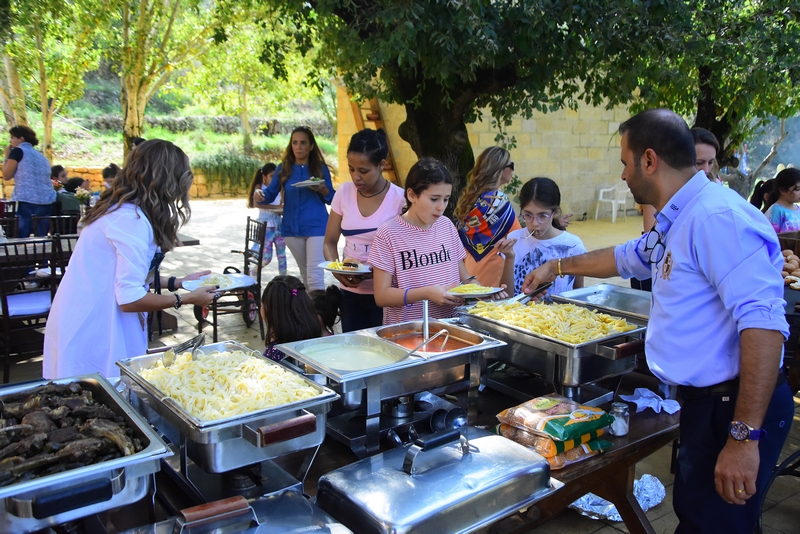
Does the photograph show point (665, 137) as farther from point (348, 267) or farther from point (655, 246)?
point (348, 267)

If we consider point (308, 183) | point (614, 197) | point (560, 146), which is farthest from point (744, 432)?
point (614, 197)

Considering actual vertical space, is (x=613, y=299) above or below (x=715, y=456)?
above

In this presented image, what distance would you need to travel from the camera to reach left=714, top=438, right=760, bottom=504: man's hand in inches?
64.7

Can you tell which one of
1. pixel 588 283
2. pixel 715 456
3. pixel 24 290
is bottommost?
pixel 588 283

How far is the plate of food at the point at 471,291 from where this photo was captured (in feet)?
8.36

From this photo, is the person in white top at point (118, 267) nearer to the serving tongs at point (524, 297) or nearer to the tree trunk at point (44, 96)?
the serving tongs at point (524, 297)

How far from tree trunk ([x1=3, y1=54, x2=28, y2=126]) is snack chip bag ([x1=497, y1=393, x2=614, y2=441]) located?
12.3m

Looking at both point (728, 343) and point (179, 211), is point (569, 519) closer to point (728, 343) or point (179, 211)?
point (728, 343)

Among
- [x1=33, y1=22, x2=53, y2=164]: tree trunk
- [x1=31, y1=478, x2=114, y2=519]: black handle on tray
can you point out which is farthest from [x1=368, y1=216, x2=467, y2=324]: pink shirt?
[x1=33, y1=22, x2=53, y2=164]: tree trunk

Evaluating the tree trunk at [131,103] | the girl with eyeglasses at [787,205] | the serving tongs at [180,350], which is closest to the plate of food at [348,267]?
the serving tongs at [180,350]

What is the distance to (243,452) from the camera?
146 cm

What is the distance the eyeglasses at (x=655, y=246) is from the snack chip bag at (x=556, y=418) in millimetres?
519

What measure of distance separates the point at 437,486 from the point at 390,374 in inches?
14.7

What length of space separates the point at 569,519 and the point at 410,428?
1.55 meters
